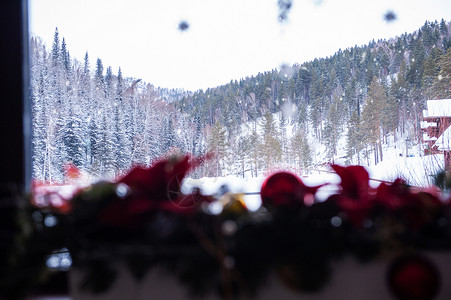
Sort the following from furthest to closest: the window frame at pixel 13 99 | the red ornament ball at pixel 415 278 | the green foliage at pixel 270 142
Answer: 1. the green foliage at pixel 270 142
2. the window frame at pixel 13 99
3. the red ornament ball at pixel 415 278

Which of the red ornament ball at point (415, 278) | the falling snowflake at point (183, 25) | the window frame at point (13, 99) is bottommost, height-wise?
the red ornament ball at point (415, 278)

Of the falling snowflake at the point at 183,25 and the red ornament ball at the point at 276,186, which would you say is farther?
the falling snowflake at the point at 183,25

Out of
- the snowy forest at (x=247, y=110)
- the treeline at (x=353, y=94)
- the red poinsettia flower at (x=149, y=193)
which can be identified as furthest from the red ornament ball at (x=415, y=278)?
the treeline at (x=353, y=94)

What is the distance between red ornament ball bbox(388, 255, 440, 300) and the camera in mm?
404

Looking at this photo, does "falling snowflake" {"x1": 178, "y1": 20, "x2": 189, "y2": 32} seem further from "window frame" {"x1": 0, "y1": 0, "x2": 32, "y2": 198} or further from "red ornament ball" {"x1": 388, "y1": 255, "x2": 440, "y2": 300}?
"red ornament ball" {"x1": 388, "y1": 255, "x2": 440, "y2": 300}

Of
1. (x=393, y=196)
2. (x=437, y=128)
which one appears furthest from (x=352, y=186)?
(x=437, y=128)

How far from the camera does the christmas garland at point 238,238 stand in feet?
1.35

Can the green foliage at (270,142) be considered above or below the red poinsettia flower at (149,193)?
above

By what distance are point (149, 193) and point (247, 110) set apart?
183 centimetres

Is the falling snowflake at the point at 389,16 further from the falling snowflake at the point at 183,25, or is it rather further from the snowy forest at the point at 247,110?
the falling snowflake at the point at 183,25

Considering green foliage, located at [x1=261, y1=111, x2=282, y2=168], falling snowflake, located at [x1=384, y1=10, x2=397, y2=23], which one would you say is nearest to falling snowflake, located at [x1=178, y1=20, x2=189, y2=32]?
green foliage, located at [x1=261, y1=111, x2=282, y2=168]

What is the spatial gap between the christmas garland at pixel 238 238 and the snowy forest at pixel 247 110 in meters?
1.67

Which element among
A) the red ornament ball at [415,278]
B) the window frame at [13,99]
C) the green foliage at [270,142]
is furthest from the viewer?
the green foliage at [270,142]

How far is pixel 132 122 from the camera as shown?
7.85 ft
